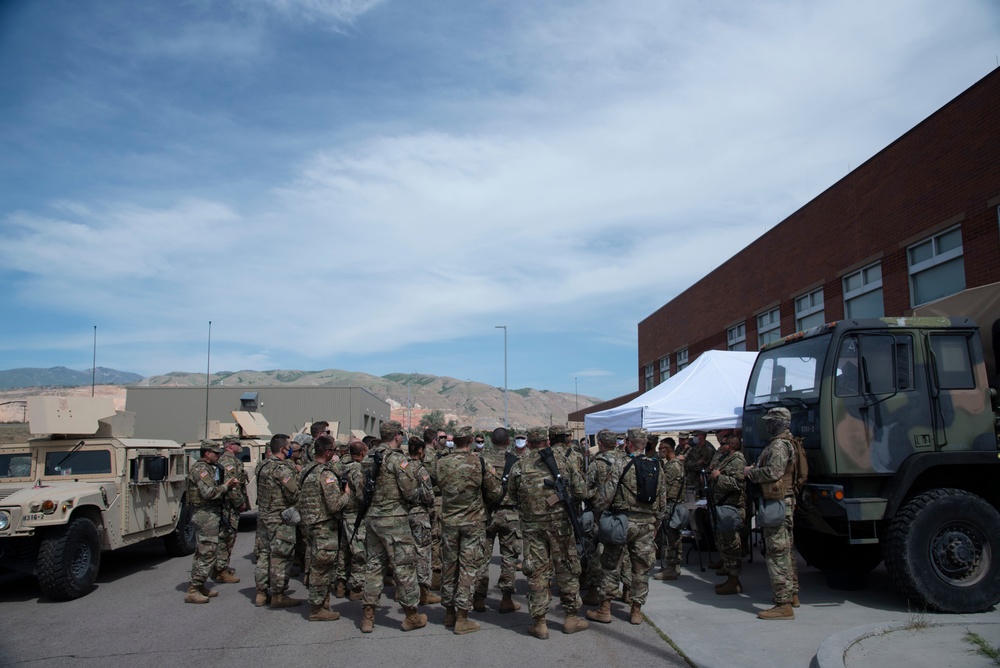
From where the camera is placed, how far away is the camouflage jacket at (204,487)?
27.5 ft

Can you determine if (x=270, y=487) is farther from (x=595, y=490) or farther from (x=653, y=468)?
(x=653, y=468)

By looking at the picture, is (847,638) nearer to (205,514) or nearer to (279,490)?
(279,490)

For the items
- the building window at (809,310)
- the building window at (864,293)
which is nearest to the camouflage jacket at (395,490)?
the building window at (864,293)

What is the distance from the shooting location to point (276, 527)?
782 centimetres

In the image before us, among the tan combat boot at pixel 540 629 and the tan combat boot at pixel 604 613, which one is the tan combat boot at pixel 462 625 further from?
the tan combat boot at pixel 604 613

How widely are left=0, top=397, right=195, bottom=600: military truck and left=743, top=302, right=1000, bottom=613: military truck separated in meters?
8.15

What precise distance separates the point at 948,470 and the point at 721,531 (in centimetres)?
232

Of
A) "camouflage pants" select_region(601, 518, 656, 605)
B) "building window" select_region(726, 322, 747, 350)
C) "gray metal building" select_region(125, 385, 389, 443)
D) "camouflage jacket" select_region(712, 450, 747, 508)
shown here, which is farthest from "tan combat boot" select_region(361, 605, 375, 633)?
"gray metal building" select_region(125, 385, 389, 443)

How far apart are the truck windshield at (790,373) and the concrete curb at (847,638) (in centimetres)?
216

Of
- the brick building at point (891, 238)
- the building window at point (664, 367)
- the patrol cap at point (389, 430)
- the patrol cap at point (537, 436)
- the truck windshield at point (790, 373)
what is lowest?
the patrol cap at point (537, 436)

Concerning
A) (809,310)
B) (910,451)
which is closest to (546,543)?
(910,451)

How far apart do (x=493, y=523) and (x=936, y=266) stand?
11513mm

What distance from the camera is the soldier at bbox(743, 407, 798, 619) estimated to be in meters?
6.78

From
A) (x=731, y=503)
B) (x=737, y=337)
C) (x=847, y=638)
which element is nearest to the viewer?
(x=847, y=638)
